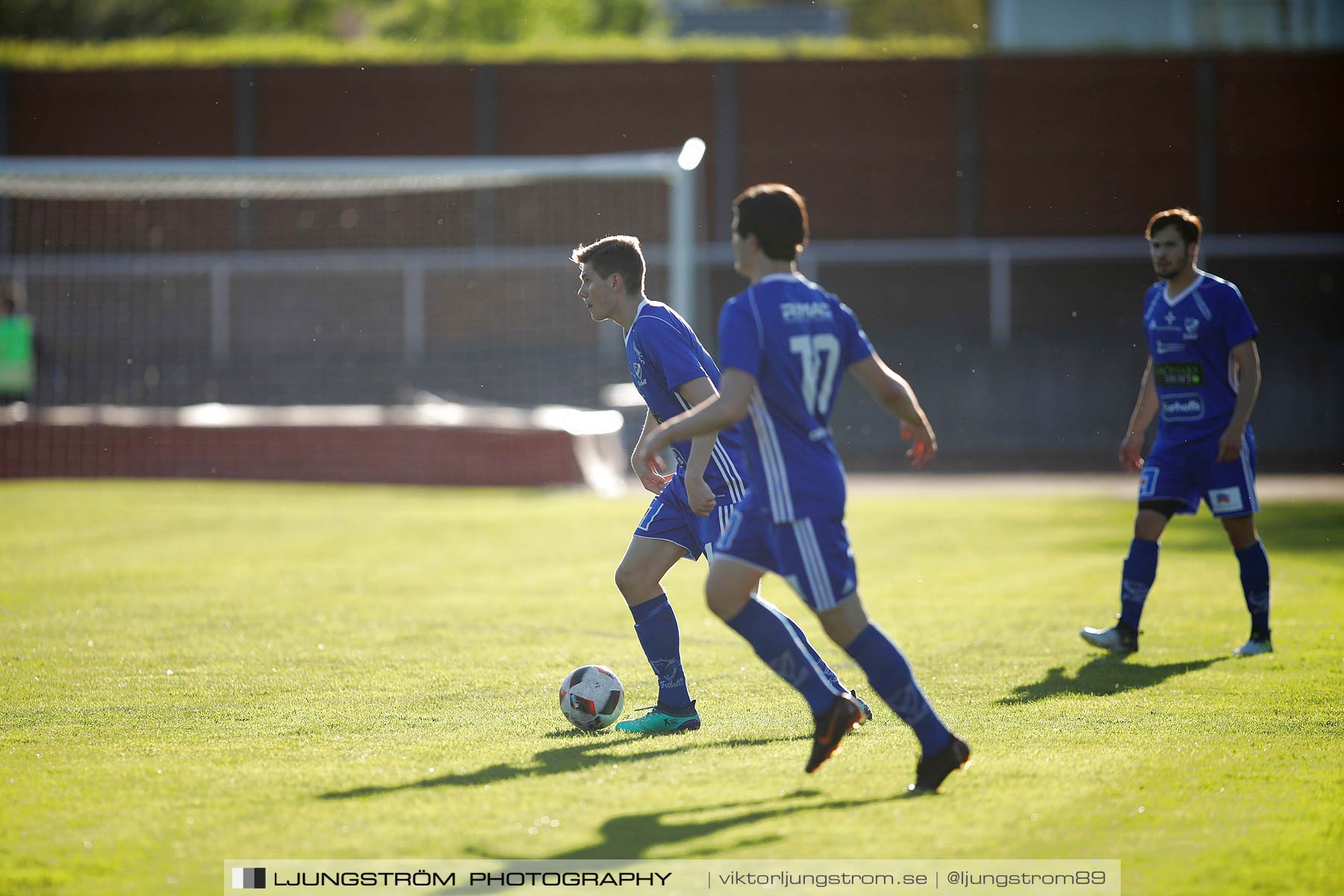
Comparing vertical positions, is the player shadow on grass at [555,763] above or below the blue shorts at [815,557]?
below

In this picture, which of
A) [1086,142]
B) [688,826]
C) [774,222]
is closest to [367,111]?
[1086,142]

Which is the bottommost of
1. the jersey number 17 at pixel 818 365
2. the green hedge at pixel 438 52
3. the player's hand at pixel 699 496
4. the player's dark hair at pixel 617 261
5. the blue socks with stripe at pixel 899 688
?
the blue socks with stripe at pixel 899 688

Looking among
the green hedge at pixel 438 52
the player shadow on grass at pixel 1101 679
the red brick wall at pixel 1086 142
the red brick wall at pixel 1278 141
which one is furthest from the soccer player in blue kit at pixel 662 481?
the red brick wall at pixel 1278 141

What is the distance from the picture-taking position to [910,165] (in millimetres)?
24750

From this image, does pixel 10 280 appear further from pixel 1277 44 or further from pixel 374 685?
pixel 1277 44

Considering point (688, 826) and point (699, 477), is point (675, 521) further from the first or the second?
point (688, 826)

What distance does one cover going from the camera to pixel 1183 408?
7273mm

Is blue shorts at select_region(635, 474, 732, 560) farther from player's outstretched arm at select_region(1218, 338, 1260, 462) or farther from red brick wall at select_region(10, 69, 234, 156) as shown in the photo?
red brick wall at select_region(10, 69, 234, 156)

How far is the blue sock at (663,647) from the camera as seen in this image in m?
5.63

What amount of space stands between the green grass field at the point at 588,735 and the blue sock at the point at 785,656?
282 millimetres

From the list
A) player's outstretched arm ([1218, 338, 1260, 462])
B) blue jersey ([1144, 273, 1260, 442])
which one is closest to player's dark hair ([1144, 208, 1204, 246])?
blue jersey ([1144, 273, 1260, 442])

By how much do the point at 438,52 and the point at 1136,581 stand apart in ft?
70.0

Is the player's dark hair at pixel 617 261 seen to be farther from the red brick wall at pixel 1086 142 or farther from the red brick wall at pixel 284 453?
the red brick wall at pixel 1086 142

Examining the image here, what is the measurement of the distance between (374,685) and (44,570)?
4825mm
